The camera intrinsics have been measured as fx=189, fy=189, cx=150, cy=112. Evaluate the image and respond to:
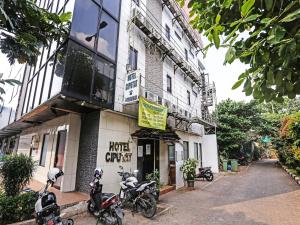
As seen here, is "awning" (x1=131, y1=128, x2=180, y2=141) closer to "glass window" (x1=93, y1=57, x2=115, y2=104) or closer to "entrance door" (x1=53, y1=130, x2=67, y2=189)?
"glass window" (x1=93, y1=57, x2=115, y2=104)

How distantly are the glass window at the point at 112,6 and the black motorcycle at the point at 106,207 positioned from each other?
686cm

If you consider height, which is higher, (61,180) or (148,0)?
(148,0)

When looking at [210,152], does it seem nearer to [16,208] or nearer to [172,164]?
[172,164]

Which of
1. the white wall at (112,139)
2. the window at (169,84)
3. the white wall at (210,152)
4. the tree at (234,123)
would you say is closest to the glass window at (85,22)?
the white wall at (112,139)

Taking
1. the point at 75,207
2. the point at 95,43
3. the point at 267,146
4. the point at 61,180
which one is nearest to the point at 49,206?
the point at 75,207

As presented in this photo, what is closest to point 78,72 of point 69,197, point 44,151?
point 69,197

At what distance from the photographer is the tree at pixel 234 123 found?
1922 centimetres

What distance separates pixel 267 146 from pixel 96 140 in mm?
46521

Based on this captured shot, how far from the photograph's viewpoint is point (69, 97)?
578 cm

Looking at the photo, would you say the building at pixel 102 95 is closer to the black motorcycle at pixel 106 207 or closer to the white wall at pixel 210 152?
the black motorcycle at pixel 106 207

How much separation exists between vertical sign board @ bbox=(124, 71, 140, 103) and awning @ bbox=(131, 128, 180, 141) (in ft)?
5.50

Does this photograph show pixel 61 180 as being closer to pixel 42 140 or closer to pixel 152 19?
pixel 42 140

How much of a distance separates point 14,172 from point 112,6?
24.3 feet

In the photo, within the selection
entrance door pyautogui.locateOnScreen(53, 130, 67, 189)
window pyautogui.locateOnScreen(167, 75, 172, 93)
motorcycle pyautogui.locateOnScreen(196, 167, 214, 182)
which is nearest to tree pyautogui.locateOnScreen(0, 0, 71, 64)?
entrance door pyautogui.locateOnScreen(53, 130, 67, 189)
